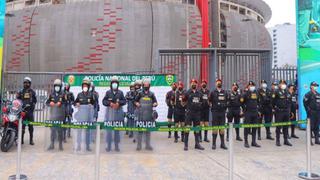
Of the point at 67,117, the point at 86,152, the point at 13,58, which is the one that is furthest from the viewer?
the point at 13,58

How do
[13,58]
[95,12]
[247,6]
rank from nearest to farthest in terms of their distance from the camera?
1. [95,12]
2. [13,58]
3. [247,6]

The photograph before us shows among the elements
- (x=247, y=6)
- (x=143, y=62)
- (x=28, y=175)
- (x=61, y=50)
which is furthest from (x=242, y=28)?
(x=28, y=175)

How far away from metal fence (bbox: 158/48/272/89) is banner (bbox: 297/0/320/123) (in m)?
1.54

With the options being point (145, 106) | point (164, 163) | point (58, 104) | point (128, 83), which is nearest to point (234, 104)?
point (145, 106)

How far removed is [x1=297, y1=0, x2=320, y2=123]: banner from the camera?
12.2 meters

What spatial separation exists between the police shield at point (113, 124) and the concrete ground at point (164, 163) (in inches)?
8.1

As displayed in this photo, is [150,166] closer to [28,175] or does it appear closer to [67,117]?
[28,175]

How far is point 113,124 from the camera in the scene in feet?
28.3

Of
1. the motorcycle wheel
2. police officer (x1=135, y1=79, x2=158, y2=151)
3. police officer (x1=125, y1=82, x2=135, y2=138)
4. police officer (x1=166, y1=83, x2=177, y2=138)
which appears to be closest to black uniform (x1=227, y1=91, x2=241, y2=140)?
police officer (x1=166, y1=83, x2=177, y2=138)

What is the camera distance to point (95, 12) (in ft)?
113

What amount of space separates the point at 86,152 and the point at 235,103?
4.80m

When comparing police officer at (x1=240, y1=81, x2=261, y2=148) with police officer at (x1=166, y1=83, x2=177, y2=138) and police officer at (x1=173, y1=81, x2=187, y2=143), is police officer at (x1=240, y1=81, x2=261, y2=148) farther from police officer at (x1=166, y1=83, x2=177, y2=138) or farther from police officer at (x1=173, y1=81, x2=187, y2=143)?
police officer at (x1=166, y1=83, x2=177, y2=138)

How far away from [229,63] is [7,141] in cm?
1036

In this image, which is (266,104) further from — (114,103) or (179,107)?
(114,103)
